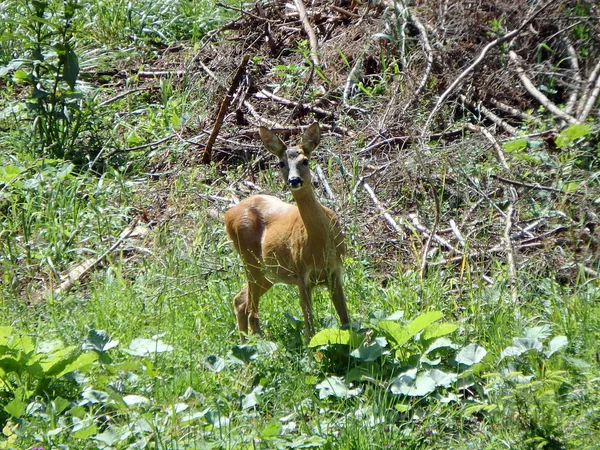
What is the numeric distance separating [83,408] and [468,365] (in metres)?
1.89

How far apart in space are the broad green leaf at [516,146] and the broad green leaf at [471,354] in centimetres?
248

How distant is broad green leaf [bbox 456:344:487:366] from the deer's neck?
1054 mm

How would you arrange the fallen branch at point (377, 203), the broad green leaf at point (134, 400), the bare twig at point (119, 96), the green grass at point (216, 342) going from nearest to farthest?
the green grass at point (216, 342)
the broad green leaf at point (134, 400)
the fallen branch at point (377, 203)
the bare twig at point (119, 96)

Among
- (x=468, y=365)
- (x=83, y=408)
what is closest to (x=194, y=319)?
(x=83, y=408)

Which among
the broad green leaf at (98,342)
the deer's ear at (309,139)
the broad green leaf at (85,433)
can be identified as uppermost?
the deer's ear at (309,139)

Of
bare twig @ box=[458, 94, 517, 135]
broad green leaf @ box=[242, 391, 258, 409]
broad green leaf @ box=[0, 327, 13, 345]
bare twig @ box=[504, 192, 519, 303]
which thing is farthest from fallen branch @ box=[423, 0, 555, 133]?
broad green leaf @ box=[0, 327, 13, 345]

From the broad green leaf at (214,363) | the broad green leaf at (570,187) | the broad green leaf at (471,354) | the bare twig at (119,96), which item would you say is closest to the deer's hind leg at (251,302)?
the broad green leaf at (214,363)

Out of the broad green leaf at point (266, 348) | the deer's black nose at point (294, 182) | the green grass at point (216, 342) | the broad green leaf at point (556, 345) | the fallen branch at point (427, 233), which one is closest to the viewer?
the green grass at point (216, 342)

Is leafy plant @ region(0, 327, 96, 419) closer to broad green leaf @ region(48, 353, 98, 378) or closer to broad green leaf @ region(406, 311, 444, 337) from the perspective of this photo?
broad green leaf @ region(48, 353, 98, 378)

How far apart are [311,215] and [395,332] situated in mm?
866

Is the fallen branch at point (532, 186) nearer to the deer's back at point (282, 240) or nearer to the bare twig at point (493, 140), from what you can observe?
the bare twig at point (493, 140)

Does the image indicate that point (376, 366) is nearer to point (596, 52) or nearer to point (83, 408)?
point (83, 408)

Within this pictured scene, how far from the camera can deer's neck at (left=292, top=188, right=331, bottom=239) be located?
5.21 m

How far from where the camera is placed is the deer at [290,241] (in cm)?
522
